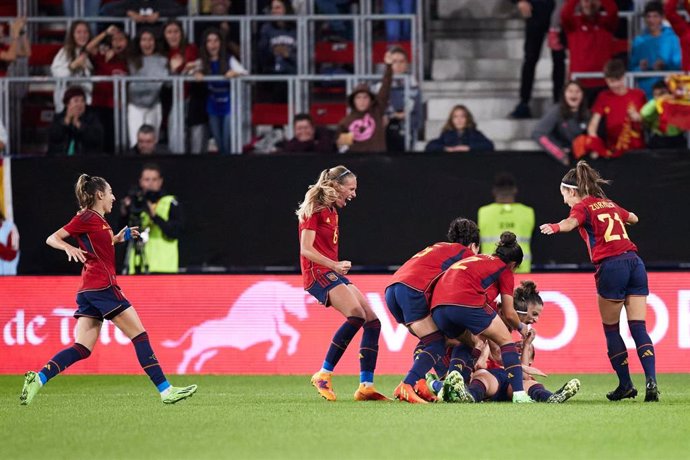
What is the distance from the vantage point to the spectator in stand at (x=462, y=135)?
53.9 feet

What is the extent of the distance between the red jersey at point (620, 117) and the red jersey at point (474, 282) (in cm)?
595

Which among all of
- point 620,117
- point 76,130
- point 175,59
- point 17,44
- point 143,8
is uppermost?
point 143,8

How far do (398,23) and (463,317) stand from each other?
8.85 metres

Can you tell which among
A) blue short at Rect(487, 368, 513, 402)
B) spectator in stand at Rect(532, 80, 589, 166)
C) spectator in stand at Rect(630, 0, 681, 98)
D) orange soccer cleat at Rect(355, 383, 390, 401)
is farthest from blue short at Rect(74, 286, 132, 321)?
spectator in stand at Rect(630, 0, 681, 98)

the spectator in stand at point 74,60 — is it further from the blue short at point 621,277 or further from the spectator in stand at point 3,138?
the blue short at point 621,277

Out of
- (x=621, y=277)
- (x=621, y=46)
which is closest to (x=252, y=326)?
(x=621, y=277)

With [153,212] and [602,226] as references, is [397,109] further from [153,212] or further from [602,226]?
[602,226]

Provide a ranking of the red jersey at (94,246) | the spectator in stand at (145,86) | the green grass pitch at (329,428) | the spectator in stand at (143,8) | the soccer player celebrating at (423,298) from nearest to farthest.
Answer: the green grass pitch at (329,428), the red jersey at (94,246), the soccer player celebrating at (423,298), the spectator in stand at (145,86), the spectator in stand at (143,8)

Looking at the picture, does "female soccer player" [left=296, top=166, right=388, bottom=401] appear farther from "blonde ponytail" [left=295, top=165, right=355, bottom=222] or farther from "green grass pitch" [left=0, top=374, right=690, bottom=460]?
"green grass pitch" [left=0, top=374, right=690, bottom=460]

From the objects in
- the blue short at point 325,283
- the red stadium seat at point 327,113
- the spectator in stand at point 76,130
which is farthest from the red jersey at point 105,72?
the blue short at point 325,283

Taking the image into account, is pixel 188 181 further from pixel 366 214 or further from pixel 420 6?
pixel 420 6

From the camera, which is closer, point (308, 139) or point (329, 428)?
point (329, 428)

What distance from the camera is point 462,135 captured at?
16.5m

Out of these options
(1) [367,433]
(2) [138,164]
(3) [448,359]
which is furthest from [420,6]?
(1) [367,433]
